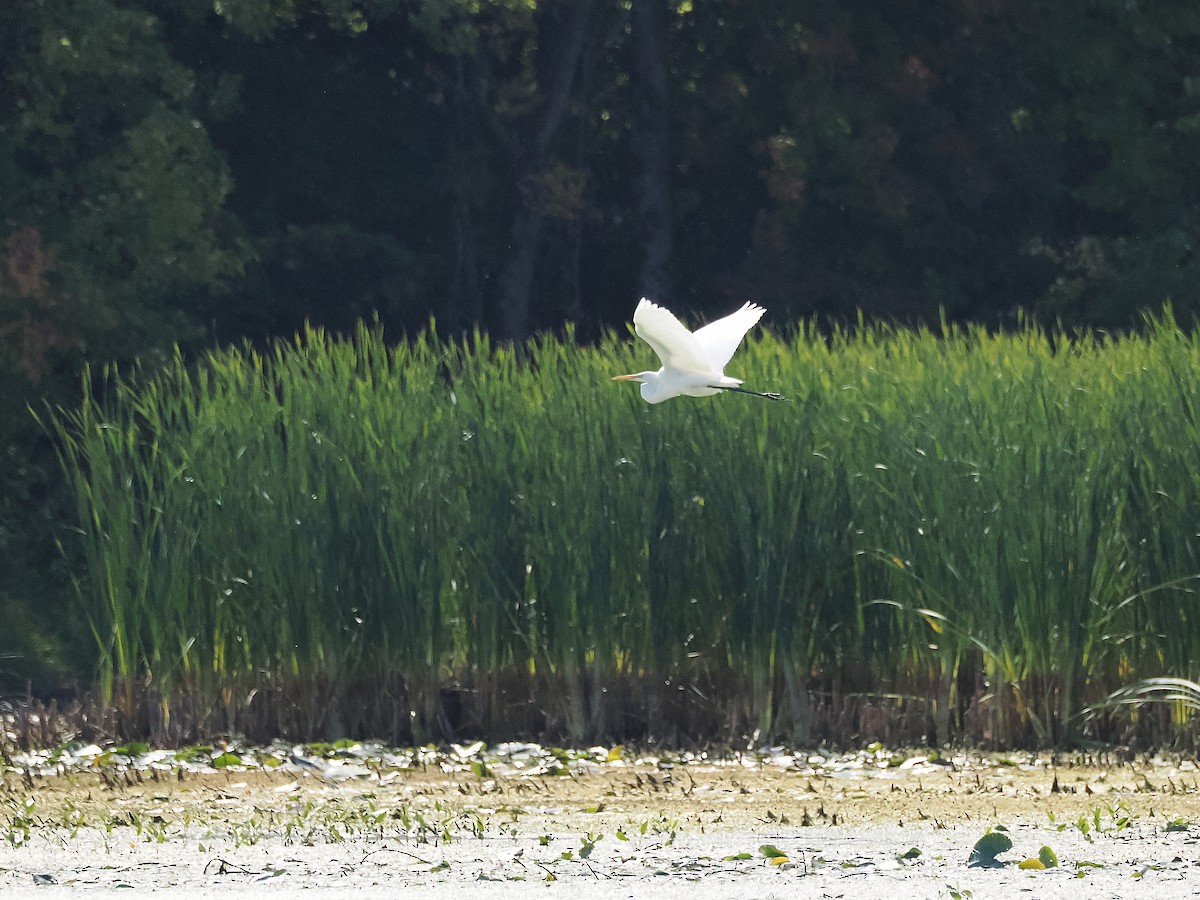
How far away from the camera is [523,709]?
1016 cm

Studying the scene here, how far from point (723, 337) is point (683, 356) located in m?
0.83

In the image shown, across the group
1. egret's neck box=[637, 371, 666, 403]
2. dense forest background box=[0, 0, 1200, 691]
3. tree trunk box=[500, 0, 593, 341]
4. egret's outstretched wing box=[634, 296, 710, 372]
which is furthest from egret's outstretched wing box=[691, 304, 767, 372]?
tree trunk box=[500, 0, 593, 341]

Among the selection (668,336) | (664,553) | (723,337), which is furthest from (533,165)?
(668,336)

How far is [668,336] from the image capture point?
9227 millimetres

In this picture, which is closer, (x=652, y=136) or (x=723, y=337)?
(x=723, y=337)

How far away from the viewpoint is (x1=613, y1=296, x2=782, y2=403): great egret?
9211mm

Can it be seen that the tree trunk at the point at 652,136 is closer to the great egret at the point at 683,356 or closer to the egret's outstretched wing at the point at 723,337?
the egret's outstretched wing at the point at 723,337

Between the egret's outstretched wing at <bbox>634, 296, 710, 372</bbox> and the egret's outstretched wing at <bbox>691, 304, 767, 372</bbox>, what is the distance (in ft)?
0.37

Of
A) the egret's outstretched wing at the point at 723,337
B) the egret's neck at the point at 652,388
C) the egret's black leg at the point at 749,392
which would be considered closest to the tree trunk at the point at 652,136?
the egret's outstretched wing at the point at 723,337

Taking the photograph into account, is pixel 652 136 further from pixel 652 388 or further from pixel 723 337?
pixel 652 388

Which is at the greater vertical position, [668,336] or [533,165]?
[533,165]

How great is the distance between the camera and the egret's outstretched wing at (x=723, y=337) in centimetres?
990

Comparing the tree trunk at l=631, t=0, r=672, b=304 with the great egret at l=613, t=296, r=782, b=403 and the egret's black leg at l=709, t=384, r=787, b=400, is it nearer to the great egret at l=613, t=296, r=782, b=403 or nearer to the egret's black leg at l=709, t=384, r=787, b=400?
the great egret at l=613, t=296, r=782, b=403

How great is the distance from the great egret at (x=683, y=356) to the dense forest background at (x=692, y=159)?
9297 millimetres
